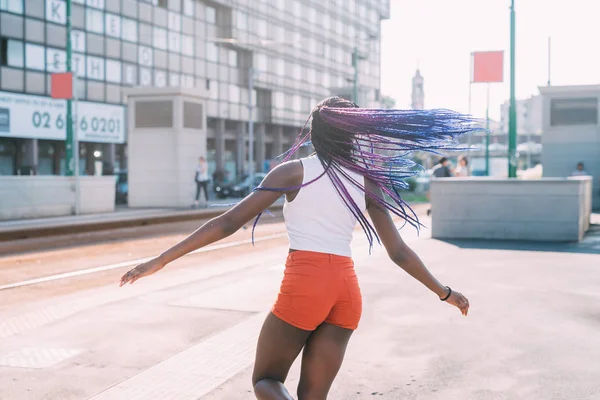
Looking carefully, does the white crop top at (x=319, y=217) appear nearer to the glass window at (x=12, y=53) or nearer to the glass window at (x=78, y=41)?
the glass window at (x=12, y=53)

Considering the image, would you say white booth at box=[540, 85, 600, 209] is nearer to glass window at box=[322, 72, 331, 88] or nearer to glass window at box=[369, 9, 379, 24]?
glass window at box=[322, 72, 331, 88]

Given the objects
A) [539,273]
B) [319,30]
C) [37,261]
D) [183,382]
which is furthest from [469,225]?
[319,30]

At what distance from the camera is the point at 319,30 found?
70812mm

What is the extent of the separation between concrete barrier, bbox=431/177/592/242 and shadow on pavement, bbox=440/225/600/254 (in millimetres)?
323

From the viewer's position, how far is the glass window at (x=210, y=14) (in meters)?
56.5

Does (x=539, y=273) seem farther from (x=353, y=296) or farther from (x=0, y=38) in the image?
(x=0, y=38)

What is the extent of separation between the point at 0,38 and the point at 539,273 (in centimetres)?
3729

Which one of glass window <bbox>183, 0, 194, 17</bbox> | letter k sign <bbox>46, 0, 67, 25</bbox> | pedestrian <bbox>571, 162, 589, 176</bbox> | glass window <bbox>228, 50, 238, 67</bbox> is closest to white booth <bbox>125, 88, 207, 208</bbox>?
pedestrian <bbox>571, 162, 589, 176</bbox>

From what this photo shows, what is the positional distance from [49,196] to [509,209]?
12.9 meters

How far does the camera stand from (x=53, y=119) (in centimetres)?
4341

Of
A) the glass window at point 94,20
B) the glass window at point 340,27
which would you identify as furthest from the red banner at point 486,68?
the glass window at point 340,27

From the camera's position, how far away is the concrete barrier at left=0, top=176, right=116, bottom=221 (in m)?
19.8

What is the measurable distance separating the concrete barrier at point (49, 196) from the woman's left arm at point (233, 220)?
57.6 ft

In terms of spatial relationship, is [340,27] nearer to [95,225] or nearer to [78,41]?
[78,41]
